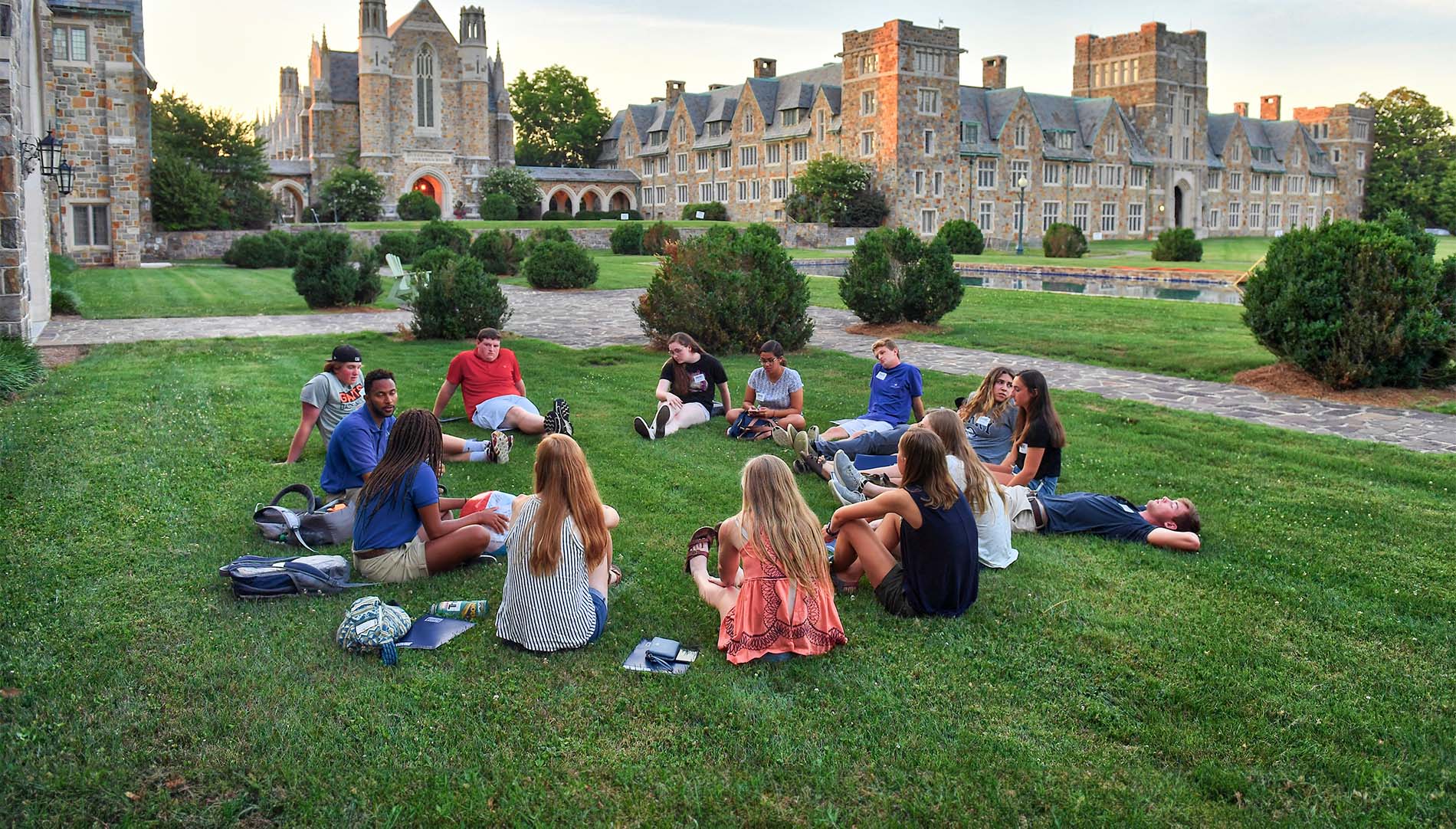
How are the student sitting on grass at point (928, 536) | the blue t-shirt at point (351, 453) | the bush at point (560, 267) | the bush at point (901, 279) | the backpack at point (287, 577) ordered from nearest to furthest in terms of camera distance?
the student sitting on grass at point (928, 536) < the backpack at point (287, 577) < the blue t-shirt at point (351, 453) < the bush at point (901, 279) < the bush at point (560, 267)

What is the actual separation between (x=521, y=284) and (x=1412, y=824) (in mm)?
26935

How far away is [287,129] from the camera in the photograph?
88562 mm

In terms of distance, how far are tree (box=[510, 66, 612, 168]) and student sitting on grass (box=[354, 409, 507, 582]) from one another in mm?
79046

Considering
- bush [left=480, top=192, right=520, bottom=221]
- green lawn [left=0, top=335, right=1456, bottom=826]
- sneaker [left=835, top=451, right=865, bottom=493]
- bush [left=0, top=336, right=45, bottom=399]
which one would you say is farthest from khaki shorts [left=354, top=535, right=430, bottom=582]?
bush [left=480, top=192, right=520, bottom=221]

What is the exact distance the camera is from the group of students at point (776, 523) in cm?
510

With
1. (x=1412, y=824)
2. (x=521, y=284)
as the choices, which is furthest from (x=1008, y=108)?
(x=1412, y=824)

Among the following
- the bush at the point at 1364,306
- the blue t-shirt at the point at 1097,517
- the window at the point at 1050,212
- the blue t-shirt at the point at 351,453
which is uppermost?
the window at the point at 1050,212

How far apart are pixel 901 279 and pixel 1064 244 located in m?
28.3

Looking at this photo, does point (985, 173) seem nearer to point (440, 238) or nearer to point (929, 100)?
point (929, 100)

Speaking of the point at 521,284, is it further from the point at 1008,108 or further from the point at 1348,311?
the point at 1008,108

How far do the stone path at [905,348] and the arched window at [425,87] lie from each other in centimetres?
3920

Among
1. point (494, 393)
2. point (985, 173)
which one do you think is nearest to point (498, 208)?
point (985, 173)

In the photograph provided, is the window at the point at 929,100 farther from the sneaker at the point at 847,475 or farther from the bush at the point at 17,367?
the sneaker at the point at 847,475

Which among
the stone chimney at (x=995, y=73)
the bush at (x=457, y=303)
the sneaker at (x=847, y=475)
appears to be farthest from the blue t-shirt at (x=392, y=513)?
the stone chimney at (x=995, y=73)
